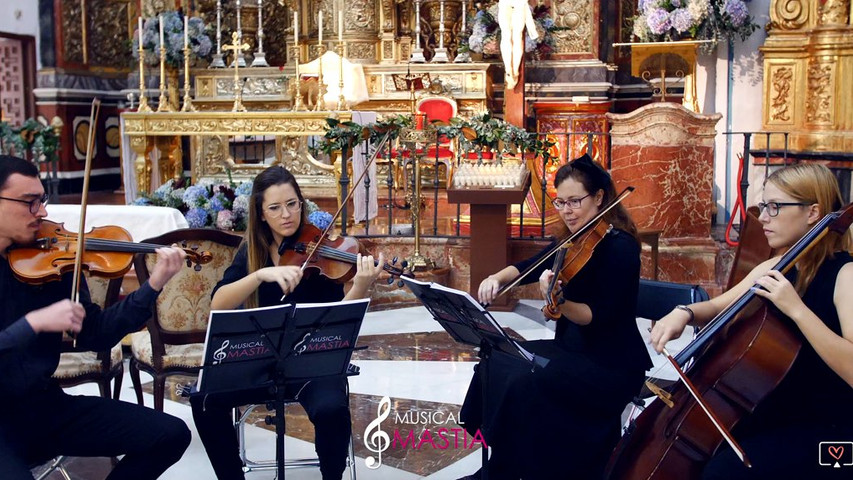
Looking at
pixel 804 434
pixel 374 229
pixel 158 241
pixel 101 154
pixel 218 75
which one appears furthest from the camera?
pixel 101 154

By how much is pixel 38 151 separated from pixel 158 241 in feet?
18.7

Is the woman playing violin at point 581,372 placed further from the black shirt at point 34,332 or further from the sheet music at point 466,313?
the black shirt at point 34,332

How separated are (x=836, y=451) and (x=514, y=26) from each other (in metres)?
7.75

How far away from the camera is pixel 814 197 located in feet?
8.60

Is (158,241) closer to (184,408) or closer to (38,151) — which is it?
(184,408)

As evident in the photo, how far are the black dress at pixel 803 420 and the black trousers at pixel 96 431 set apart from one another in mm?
1512

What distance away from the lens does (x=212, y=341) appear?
107 inches

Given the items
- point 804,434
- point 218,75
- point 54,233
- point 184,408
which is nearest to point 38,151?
point 218,75

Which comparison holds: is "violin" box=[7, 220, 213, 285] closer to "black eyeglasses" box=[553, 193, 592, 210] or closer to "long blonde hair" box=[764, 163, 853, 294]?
"black eyeglasses" box=[553, 193, 592, 210]

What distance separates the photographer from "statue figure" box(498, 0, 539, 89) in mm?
9758

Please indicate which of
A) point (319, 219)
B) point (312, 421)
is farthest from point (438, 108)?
point (312, 421)

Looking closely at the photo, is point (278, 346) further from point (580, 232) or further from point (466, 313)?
point (580, 232)

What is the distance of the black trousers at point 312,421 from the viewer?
3047mm

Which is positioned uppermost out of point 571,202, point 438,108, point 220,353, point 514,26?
point 514,26
